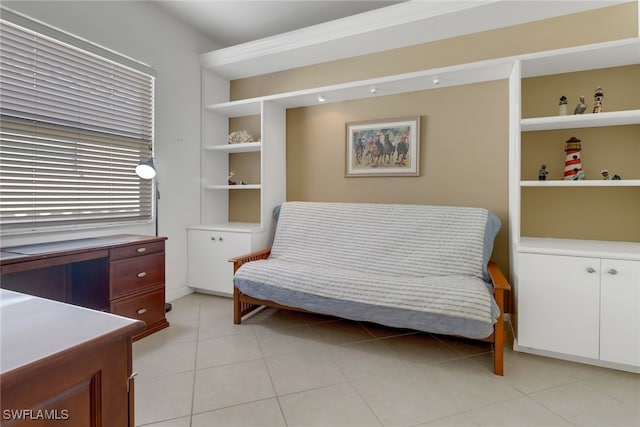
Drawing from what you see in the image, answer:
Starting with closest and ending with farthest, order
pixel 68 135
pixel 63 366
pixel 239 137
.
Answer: pixel 63 366, pixel 68 135, pixel 239 137

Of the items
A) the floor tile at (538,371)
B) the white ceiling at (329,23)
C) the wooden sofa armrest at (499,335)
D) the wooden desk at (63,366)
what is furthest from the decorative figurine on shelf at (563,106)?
the wooden desk at (63,366)

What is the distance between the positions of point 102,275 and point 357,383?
1.98 meters

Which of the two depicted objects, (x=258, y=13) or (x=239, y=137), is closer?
(x=258, y=13)

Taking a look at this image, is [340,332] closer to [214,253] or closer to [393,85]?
[214,253]

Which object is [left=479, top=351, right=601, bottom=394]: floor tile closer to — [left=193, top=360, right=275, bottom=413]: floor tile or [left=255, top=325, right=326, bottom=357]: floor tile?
[left=255, top=325, right=326, bottom=357]: floor tile

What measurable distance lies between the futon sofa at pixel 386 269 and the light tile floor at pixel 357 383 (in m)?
0.25

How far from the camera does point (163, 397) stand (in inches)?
69.1

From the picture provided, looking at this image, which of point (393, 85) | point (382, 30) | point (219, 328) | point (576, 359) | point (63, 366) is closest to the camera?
point (63, 366)

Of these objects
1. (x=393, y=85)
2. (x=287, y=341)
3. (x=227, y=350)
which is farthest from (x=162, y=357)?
(x=393, y=85)

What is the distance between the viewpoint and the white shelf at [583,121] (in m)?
2.05

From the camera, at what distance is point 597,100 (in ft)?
7.47

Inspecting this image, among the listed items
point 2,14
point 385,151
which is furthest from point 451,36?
point 2,14

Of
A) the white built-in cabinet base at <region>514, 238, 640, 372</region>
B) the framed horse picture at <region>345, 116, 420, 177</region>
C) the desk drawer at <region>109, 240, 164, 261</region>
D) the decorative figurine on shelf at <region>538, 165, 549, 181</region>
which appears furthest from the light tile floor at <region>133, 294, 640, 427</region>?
the framed horse picture at <region>345, 116, 420, 177</region>

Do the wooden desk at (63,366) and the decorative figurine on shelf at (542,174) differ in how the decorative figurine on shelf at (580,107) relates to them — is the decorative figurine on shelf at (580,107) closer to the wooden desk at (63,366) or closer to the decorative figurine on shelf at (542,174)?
the decorative figurine on shelf at (542,174)
